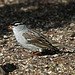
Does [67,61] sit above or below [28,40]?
below

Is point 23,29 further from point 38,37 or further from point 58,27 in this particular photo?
point 58,27

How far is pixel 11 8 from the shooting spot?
32.8ft

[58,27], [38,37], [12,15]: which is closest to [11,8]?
[12,15]

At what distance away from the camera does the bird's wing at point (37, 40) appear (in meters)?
5.69

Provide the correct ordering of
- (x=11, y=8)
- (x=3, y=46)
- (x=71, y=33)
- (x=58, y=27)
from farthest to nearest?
1. (x=11, y=8)
2. (x=58, y=27)
3. (x=71, y=33)
4. (x=3, y=46)

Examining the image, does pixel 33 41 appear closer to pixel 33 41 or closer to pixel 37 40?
pixel 33 41

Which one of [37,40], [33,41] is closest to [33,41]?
[33,41]

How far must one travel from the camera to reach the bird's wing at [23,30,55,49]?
5691 mm

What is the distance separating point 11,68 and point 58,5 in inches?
215

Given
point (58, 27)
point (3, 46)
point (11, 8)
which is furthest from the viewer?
point (11, 8)

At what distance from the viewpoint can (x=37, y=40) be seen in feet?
19.1

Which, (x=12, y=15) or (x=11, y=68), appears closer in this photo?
(x=11, y=68)

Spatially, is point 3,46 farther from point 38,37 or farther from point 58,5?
point 58,5

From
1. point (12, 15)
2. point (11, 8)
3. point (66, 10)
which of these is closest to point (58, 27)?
point (66, 10)
